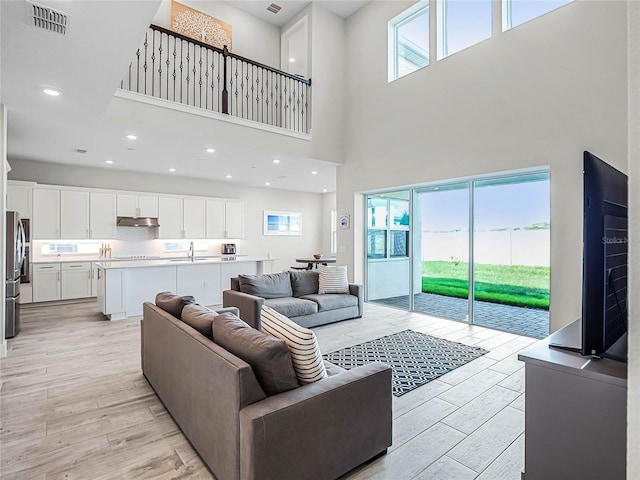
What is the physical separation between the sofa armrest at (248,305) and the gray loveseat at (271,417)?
198 cm

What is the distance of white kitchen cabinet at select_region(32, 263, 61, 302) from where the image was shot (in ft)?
21.8

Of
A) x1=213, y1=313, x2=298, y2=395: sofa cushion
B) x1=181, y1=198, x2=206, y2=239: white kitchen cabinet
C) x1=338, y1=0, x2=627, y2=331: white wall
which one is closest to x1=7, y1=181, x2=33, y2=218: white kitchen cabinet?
x1=181, y1=198, x2=206, y2=239: white kitchen cabinet

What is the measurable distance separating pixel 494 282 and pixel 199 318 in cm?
442

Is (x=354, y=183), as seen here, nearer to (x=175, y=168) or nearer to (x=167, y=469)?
(x=175, y=168)

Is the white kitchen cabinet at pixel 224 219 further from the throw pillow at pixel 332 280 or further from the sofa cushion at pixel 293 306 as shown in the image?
the sofa cushion at pixel 293 306

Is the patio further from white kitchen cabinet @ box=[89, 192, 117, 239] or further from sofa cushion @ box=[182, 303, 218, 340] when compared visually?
white kitchen cabinet @ box=[89, 192, 117, 239]

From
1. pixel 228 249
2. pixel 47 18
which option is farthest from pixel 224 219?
pixel 47 18

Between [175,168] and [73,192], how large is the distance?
2093 millimetres

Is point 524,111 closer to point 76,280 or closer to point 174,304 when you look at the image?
point 174,304

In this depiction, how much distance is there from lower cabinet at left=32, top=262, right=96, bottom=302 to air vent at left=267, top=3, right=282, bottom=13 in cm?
662

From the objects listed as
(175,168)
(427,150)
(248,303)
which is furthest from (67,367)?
(427,150)

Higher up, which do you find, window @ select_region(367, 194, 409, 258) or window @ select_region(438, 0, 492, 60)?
window @ select_region(438, 0, 492, 60)

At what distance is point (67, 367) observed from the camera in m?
3.54

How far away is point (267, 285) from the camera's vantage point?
509 centimetres
